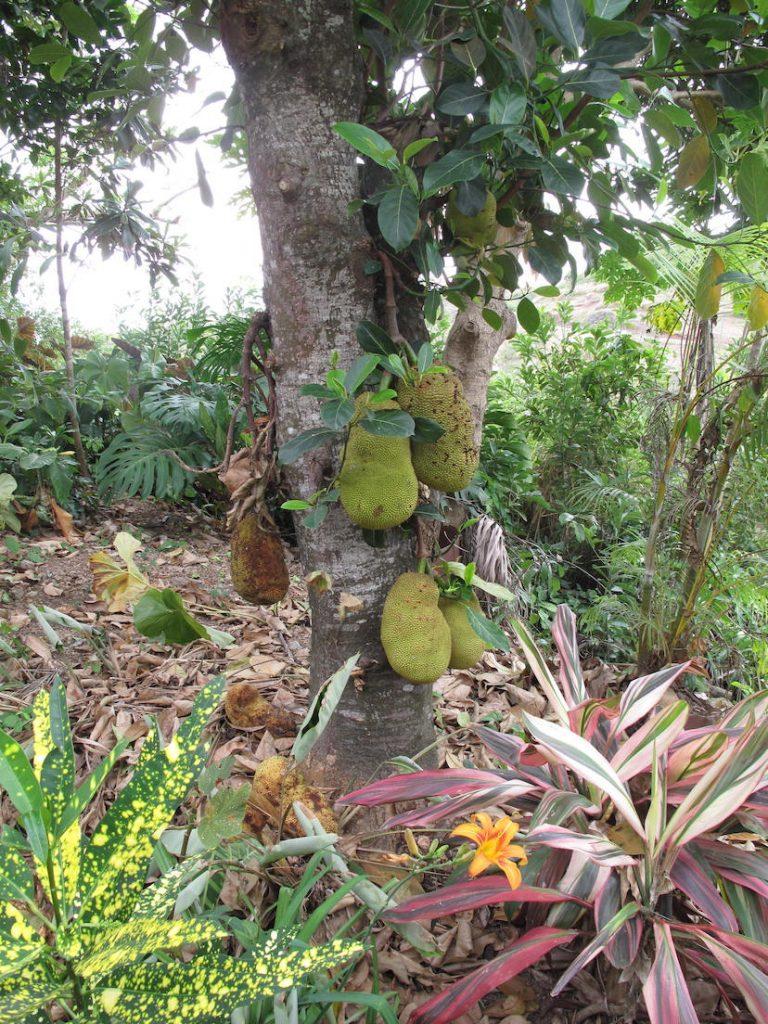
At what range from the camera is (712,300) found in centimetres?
109

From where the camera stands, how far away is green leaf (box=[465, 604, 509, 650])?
0.93m

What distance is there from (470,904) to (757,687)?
5.54 feet

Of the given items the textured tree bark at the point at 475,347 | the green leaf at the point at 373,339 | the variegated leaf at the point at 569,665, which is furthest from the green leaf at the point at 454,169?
the textured tree bark at the point at 475,347

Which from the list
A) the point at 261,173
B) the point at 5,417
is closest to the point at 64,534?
the point at 5,417

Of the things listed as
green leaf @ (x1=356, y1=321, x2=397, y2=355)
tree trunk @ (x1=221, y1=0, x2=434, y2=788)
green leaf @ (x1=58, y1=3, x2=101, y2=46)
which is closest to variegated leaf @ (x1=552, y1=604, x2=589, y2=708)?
tree trunk @ (x1=221, y1=0, x2=434, y2=788)

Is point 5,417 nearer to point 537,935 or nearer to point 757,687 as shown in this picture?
point 537,935

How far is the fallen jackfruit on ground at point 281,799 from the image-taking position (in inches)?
37.7

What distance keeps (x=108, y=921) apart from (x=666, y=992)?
555 mm

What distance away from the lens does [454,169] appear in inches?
29.7

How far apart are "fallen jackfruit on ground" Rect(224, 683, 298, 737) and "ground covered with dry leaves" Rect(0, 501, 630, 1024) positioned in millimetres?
13

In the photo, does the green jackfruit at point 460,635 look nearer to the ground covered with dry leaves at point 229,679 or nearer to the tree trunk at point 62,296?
the ground covered with dry leaves at point 229,679

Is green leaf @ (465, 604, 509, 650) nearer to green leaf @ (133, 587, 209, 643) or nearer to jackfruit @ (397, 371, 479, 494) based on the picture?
jackfruit @ (397, 371, 479, 494)

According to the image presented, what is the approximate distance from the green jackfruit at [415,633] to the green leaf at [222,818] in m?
0.25

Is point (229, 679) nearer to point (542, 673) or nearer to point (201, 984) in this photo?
point (542, 673)
